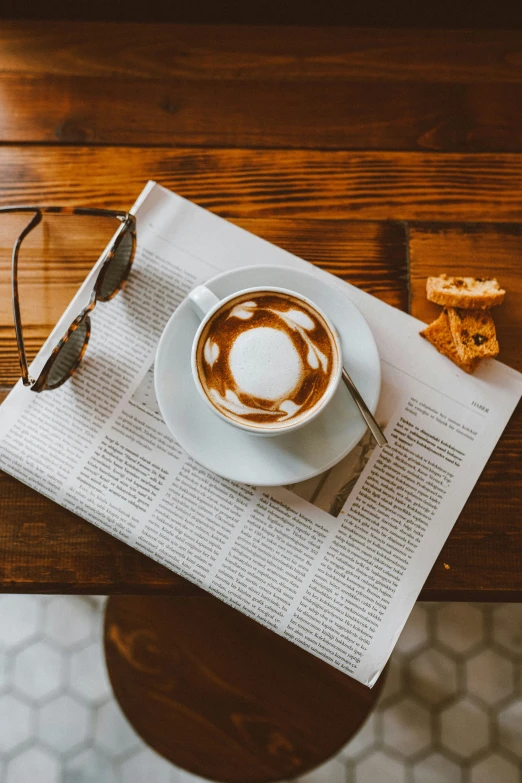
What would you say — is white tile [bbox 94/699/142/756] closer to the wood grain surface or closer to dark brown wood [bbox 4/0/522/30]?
the wood grain surface

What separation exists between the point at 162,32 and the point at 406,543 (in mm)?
771

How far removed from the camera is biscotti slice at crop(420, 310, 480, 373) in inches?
29.7

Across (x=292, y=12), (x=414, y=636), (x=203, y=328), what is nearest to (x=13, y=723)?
(x=414, y=636)

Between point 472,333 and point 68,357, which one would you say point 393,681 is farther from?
point 68,357

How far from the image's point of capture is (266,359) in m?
0.67

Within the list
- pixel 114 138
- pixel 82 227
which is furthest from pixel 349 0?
pixel 82 227

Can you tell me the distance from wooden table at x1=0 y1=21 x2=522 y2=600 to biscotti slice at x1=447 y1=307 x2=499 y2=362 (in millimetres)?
27

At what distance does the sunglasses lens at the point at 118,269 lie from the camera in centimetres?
75

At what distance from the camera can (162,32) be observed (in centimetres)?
82

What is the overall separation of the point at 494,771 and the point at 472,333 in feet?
3.36

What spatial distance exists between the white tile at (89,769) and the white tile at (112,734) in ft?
0.07

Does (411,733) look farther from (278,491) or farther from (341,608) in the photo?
(278,491)

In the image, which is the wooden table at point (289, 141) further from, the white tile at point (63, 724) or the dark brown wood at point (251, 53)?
the white tile at point (63, 724)

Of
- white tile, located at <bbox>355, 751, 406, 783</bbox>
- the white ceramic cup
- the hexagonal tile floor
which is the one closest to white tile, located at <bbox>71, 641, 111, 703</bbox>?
the hexagonal tile floor
